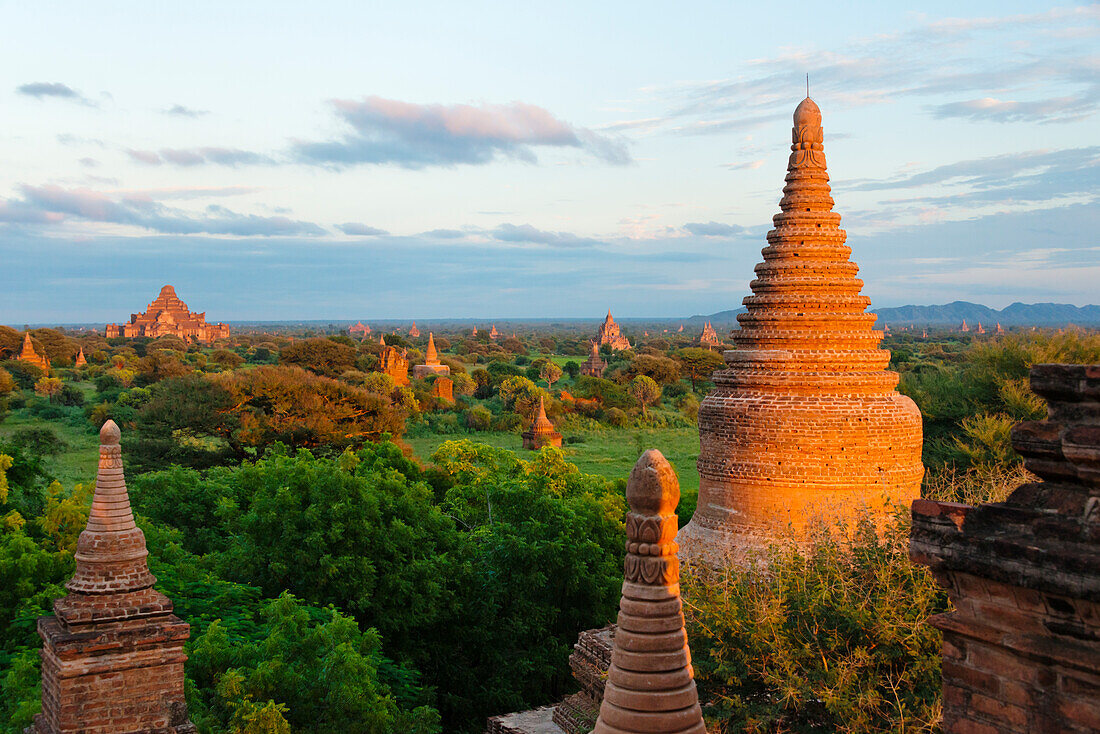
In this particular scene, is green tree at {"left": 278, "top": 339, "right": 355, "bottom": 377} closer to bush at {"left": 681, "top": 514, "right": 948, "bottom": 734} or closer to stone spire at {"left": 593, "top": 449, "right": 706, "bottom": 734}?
bush at {"left": 681, "top": 514, "right": 948, "bottom": 734}

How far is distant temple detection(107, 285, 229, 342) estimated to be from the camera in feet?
568

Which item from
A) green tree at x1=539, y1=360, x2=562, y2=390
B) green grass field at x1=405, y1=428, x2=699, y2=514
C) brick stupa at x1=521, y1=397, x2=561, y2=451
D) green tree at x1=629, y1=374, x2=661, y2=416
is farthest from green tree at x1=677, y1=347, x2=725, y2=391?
brick stupa at x1=521, y1=397, x2=561, y2=451

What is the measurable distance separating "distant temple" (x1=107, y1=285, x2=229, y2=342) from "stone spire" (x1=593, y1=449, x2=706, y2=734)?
174303 mm

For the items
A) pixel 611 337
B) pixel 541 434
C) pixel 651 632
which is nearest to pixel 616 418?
pixel 541 434

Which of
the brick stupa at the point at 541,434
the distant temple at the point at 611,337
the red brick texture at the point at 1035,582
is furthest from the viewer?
the distant temple at the point at 611,337

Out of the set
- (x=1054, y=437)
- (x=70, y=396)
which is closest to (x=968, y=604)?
(x=1054, y=437)

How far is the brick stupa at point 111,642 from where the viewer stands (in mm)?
9836

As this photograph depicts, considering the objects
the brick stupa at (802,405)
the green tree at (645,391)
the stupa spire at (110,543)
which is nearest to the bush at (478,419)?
the green tree at (645,391)

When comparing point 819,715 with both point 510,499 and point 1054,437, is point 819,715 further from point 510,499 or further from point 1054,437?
point 510,499

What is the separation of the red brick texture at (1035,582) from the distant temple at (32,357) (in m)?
86.0

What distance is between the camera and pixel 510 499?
73.3ft

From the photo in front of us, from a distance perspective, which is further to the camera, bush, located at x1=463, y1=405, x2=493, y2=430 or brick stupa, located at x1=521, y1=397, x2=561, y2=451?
bush, located at x1=463, y1=405, x2=493, y2=430

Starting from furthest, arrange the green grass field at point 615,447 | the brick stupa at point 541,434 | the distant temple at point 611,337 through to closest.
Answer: the distant temple at point 611,337 → the brick stupa at point 541,434 → the green grass field at point 615,447

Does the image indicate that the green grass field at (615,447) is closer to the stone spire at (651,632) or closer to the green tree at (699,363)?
the green tree at (699,363)
